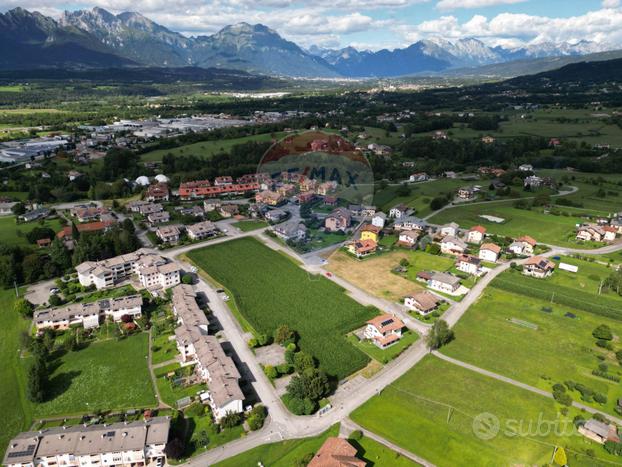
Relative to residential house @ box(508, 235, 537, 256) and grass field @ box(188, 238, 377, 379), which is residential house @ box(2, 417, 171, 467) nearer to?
grass field @ box(188, 238, 377, 379)

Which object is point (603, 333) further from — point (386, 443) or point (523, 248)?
point (386, 443)

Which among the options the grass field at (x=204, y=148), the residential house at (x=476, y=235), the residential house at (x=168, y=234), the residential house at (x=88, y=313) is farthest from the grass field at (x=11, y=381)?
the grass field at (x=204, y=148)

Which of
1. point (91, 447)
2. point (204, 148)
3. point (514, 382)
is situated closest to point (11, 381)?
point (91, 447)

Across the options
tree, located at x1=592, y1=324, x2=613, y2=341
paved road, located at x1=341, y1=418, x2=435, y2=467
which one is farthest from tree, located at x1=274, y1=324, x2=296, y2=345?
tree, located at x1=592, y1=324, x2=613, y2=341

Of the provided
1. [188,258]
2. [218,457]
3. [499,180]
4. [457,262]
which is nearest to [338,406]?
[218,457]

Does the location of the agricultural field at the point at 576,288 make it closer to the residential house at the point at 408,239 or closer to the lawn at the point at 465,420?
the residential house at the point at 408,239
